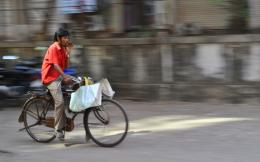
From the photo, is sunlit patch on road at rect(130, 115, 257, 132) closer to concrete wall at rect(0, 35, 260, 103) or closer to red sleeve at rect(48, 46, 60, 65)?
concrete wall at rect(0, 35, 260, 103)

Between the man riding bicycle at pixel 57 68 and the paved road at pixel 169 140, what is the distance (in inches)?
23.7

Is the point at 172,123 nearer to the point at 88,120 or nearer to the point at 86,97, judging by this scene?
the point at 88,120

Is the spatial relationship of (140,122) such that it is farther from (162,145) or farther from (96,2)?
(96,2)

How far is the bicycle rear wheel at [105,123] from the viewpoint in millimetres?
7414

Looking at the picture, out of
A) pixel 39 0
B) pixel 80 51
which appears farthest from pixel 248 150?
pixel 39 0

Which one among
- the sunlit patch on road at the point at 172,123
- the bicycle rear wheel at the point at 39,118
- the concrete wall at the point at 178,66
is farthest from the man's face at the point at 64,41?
the concrete wall at the point at 178,66

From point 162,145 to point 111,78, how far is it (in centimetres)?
413

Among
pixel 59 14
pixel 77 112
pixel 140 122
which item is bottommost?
pixel 140 122

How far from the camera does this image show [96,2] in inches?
471

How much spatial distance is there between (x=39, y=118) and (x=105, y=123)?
1142 millimetres

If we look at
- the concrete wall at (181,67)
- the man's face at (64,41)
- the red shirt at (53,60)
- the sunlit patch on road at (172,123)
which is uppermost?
the man's face at (64,41)

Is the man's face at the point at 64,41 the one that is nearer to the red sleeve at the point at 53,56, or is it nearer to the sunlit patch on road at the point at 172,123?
the red sleeve at the point at 53,56

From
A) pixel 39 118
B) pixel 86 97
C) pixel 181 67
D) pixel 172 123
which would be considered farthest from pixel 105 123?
pixel 181 67

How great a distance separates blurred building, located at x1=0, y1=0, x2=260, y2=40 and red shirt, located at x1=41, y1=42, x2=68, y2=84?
13.1ft
